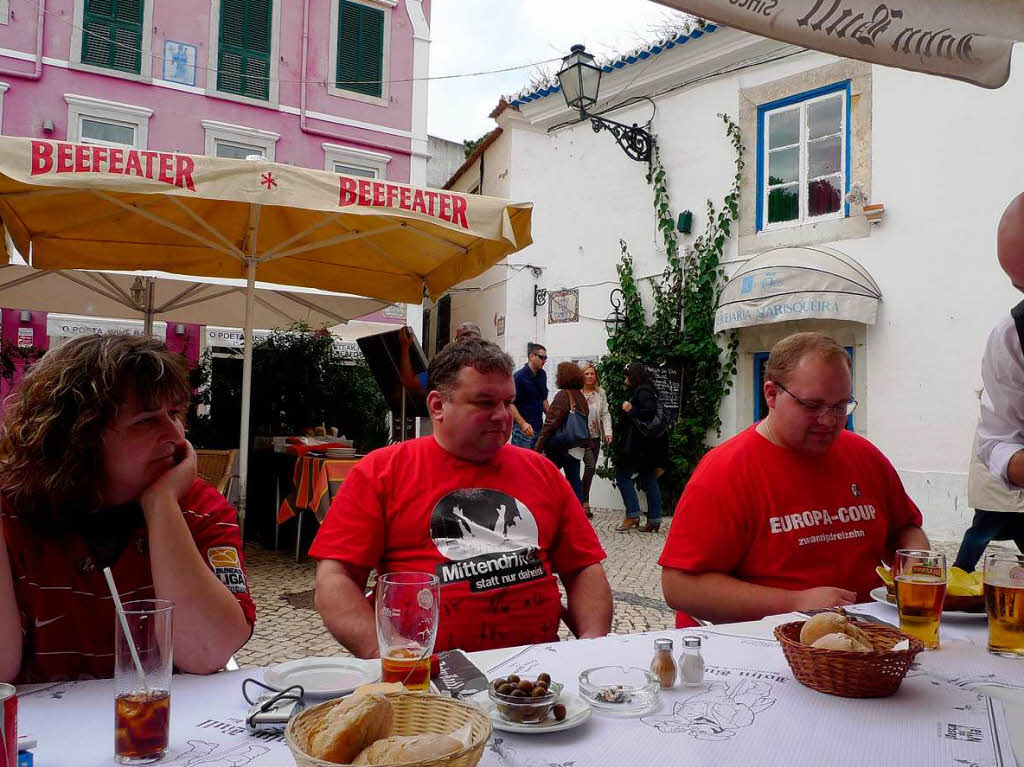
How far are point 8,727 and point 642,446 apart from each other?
7.55 m

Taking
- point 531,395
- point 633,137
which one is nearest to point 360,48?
point 633,137

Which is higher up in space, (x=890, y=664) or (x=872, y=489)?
(x=872, y=489)

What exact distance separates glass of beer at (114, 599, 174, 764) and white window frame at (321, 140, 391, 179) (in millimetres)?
14840

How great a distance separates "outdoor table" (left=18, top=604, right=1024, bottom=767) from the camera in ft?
3.95

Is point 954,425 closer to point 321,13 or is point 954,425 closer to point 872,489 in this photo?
point 872,489

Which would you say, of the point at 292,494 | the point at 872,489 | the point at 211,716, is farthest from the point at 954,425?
the point at 211,716

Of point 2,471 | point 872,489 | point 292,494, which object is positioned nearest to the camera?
point 2,471

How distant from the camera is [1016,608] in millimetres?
1748

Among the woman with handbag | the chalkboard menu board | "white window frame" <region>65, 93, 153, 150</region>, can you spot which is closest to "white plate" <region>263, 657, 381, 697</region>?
the woman with handbag

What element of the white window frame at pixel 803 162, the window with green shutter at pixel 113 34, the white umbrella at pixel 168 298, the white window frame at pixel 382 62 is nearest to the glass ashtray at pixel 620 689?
the white umbrella at pixel 168 298

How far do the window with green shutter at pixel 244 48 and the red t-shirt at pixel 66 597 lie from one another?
1459 cm

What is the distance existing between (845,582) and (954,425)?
19.2 ft

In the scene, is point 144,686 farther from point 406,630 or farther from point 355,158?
point 355,158

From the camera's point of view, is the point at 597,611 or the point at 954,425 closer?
the point at 597,611
